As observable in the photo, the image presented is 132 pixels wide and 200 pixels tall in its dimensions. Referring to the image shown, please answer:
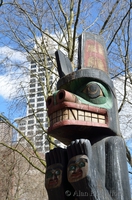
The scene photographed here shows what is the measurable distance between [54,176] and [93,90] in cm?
120

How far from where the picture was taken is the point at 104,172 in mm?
3125

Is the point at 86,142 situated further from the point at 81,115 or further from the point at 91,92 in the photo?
the point at 91,92

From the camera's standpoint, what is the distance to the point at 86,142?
3.06 metres

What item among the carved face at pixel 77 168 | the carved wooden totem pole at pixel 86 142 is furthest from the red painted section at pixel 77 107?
the carved face at pixel 77 168

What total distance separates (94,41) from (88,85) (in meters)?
1.06

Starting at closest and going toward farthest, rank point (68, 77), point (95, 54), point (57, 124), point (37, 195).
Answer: point (57, 124)
point (68, 77)
point (95, 54)
point (37, 195)

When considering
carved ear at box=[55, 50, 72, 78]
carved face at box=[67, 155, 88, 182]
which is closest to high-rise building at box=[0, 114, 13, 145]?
carved ear at box=[55, 50, 72, 78]

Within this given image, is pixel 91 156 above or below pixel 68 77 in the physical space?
below

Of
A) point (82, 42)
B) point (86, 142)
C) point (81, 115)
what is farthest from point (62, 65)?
point (86, 142)

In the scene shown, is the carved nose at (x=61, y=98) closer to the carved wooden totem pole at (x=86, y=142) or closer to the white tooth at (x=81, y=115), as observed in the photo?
the carved wooden totem pole at (x=86, y=142)

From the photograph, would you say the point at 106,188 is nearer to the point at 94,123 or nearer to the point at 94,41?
the point at 94,123

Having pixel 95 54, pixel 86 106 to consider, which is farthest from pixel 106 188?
pixel 95 54

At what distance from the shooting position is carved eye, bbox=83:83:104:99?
3.64 metres

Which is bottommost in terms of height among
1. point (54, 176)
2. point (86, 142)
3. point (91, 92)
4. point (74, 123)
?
point (54, 176)
